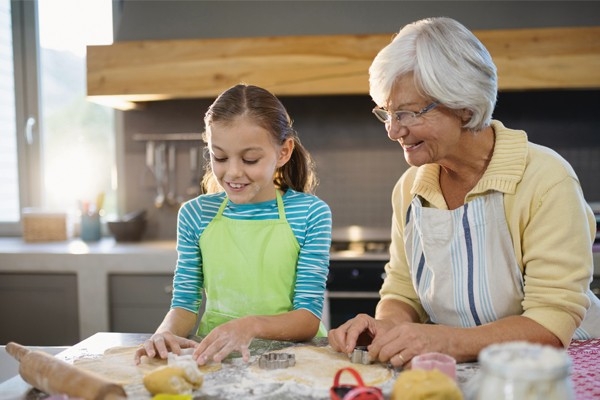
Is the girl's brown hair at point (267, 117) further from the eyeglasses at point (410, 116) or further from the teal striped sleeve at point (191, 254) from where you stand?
the eyeglasses at point (410, 116)

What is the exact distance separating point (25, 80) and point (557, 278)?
10.1 feet

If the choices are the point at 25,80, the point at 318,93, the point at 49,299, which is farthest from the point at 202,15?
the point at 49,299

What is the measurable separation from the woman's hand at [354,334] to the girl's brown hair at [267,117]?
1.55 feet

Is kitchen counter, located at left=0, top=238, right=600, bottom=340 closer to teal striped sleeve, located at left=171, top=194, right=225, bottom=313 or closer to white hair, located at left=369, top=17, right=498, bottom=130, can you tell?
teal striped sleeve, located at left=171, top=194, right=225, bottom=313

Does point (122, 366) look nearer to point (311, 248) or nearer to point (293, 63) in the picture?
point (311, 248)

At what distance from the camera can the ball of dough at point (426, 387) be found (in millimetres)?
833

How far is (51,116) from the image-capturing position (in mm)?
3488

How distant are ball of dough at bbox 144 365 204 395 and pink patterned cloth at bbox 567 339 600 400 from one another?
1.96 feet

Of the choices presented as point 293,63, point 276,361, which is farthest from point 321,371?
point 293,63

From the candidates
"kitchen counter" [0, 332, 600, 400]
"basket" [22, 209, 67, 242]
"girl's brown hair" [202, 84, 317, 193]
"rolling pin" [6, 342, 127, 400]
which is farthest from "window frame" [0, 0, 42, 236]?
"rolling pin" [6, 342, 127, 400]

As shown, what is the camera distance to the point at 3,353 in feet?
4.57

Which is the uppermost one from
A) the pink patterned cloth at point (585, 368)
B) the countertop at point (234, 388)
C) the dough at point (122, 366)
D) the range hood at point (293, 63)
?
the range hood at point (293, 63)

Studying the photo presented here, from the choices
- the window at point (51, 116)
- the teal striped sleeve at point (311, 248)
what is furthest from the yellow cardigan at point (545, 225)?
the window at point (51, 116)

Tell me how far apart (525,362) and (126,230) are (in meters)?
2.66
